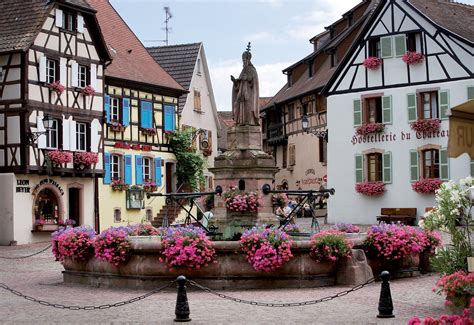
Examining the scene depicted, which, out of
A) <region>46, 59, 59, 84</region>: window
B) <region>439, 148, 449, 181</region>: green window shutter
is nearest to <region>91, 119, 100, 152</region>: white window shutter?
<region>46, 59, 59, 84</region>: window

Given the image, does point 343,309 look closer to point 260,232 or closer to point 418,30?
point 260,232

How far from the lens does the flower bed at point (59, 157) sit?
31.5 meters

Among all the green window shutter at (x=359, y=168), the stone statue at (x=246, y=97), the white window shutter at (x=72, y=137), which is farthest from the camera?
the green window shutter at (x=359, y=168)

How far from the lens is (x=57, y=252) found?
16.5 metres

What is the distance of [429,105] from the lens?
114 ft

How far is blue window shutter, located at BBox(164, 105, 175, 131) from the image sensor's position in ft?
135

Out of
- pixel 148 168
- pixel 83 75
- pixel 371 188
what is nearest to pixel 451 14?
pixel 371 188

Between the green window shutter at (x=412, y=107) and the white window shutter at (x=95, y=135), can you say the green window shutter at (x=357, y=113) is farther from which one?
the white window shutter at (x=95, y=135)

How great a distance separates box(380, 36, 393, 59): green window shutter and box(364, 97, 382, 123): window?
202 cm

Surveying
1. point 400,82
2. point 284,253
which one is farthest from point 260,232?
point 400,82

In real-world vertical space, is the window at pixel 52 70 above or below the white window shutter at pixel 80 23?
below

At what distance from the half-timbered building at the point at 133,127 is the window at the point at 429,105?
12425mm

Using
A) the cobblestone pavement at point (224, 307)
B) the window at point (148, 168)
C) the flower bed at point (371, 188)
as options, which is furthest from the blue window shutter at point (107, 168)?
the cobblestone pavement at point (224, 307)

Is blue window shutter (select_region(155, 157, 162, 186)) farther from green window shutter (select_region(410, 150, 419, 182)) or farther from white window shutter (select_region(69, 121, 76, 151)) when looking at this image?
green window shutter (select_region(410, 150, 419, 182))
